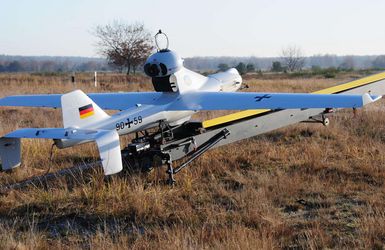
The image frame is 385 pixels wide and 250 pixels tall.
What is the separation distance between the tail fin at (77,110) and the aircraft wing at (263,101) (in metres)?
1.41

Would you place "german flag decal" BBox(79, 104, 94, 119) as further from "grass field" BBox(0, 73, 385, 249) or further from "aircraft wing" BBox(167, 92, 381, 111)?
"aircraft wing" BBox(167, 92, 381, 111)

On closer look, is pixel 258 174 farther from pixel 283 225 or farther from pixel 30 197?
pixel 30 197

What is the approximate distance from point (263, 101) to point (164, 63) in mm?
1790

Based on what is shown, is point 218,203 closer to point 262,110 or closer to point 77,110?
point 77,110

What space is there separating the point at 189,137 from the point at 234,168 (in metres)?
0.99

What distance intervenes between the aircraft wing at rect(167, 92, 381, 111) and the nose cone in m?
0.46

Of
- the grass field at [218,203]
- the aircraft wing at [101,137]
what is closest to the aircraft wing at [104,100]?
the grass field at [218,203]

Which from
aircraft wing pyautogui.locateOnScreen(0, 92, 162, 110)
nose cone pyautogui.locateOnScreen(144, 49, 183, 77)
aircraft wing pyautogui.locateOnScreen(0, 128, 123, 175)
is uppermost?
nose cone pyautogui.locateOnScreen(144, 49, 183, 77)

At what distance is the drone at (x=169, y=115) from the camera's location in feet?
17.8

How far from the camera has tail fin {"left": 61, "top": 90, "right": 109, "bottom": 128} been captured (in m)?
5.68

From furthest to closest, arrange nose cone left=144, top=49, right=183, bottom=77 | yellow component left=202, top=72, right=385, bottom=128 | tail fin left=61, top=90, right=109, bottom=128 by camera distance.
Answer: yellow component left=202, top=72, right=385, bottom=128 < nose cone left=144, top=49, right=183, bottom=77 < tail fin left=61, top=90, right=109, bottom=128

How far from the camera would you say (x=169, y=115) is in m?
7.07

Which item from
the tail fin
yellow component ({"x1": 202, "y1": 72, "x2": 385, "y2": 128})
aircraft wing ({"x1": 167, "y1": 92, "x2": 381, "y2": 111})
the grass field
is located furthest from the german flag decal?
yellow component ({"x1": 202, "y1": 72, "x2": 385, "y2": 128})

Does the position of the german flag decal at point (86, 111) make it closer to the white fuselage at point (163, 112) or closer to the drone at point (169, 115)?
the drone at point (169, 115)
